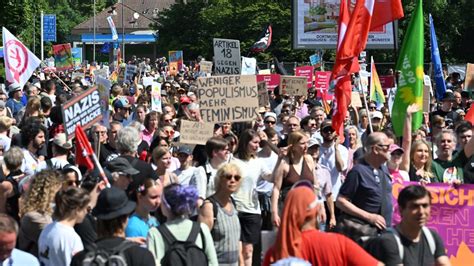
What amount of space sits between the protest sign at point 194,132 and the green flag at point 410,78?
198cm

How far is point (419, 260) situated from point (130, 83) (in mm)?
20886

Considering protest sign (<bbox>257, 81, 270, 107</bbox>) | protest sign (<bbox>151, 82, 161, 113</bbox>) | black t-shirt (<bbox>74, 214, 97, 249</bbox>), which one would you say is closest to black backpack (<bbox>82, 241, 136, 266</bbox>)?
black t-shirt (<bbox>74, 214, 97, 249</bbox>)

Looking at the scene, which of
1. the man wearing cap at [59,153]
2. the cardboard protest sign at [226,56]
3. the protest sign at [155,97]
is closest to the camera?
the man wearing cap at [59,153]

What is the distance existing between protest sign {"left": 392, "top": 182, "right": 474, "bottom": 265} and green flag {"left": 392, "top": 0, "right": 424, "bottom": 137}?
6.88ft

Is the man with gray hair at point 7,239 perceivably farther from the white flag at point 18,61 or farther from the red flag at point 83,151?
the white flag at point 18,61

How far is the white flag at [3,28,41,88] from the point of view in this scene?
632 inches

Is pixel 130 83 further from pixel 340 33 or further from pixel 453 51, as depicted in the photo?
pixel 453 51

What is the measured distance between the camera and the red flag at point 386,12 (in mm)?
14438

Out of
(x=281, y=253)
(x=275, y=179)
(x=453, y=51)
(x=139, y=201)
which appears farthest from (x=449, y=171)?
(x=453, y=51)

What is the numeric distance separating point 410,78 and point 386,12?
3744 mm

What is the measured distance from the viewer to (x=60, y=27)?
129875mm

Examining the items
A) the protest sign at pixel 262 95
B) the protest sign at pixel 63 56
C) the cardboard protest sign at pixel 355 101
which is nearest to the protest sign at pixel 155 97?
the protest sign at pixel 262 95

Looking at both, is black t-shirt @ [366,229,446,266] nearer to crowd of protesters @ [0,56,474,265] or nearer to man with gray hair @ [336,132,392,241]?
crowd of protesters @ [0,56,474,265]

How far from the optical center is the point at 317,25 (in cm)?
2848
